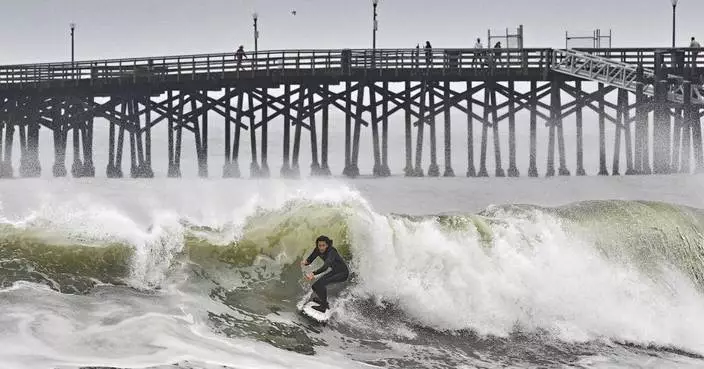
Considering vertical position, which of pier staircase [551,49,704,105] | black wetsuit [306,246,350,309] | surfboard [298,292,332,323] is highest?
pier staircase [551,49,704,105]

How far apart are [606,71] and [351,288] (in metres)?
19.6

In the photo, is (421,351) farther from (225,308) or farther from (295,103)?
(295,103)

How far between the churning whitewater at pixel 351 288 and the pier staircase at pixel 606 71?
14858 millimetres

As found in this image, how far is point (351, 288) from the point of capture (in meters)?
13.0

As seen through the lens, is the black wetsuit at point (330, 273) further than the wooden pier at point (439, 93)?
No

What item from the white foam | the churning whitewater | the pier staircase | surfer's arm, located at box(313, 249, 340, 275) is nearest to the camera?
the churning whitewater

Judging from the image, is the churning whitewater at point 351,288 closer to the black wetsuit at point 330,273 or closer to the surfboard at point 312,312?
the surfboard at point 312,312

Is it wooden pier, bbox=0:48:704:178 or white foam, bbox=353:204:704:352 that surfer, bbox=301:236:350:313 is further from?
wooden pier, bbox=0:48:704:178

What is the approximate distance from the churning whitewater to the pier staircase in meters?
14.9

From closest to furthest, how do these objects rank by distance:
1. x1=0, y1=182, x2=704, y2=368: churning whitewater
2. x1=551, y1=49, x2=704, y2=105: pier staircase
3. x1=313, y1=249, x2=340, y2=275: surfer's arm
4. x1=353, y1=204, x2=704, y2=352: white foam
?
1. x1=0, y1=182, x2=704, y2=368: churning whitewater
2. x1=313, y1=249, x2=340, y2=275: surfer's arm
3. x1=353, y1=204, x2=704, y2=352: white foam
4. x1=551, y1=49, x2=704, y2=105: pier staircase

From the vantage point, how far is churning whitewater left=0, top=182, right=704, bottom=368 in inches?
412

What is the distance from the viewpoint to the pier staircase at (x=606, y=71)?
99.0 ft

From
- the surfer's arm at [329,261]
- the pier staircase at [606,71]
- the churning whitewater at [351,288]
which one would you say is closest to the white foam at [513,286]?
the churning whitewater at [351,288]

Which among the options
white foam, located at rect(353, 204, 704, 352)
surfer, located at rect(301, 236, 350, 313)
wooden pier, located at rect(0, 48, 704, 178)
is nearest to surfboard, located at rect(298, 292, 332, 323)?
surfer, located at rect(301, 236, 350, 313)
